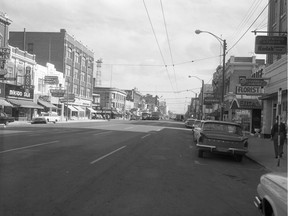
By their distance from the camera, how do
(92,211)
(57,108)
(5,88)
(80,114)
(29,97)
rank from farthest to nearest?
(80,114), (57,108), (29,97), (5,88), (92,211)

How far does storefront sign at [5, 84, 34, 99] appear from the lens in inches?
2032

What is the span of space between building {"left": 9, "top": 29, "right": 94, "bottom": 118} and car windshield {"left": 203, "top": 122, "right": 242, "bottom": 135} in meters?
53.6

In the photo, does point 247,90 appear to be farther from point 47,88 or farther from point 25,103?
point 47,88

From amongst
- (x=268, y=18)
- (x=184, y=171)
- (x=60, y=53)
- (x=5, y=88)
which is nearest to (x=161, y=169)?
(x=184, y=171)

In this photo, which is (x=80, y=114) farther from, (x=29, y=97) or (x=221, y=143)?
(x=221, y=143)

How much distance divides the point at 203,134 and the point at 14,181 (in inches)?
338

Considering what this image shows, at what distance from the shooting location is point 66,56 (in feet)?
250

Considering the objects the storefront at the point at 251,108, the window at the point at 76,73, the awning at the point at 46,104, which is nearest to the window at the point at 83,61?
the window at the point at 76,73

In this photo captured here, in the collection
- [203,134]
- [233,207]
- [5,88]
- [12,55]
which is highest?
[12,55]

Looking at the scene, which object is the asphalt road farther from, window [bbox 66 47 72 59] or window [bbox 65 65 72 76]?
window [bbox 66 47 72 59]

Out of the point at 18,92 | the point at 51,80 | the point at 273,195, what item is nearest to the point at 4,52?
the point at 18,92

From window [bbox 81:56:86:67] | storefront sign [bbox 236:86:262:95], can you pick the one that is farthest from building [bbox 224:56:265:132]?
window [bbox 81:56:86:67]

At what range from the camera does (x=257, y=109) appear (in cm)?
4003

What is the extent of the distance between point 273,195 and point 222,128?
1198 centimetres
